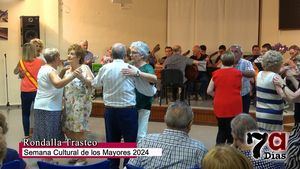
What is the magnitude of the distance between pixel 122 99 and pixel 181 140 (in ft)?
5.04

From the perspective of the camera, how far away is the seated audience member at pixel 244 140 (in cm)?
258

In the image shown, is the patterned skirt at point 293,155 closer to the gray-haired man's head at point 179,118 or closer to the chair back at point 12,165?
the gray-haired man's head at point 179,118

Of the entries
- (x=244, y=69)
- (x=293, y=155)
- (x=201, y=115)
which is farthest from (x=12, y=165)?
(x=201, y=115)

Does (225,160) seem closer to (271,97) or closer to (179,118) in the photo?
(179,118)

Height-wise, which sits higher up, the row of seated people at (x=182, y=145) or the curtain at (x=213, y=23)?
the curtain at (x=213, y=23)

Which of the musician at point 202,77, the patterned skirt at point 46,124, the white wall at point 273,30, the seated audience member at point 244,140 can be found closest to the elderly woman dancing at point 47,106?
the patterned skirt at point 46,124

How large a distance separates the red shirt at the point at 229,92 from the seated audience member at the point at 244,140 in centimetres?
184

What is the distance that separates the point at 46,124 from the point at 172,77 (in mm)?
4440

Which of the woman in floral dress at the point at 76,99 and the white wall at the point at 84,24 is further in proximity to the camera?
the white wall at the point at 84,24

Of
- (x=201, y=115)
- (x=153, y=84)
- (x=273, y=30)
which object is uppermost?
(x=273, y=30)

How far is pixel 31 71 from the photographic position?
5836 mm

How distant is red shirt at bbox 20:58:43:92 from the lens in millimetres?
5836

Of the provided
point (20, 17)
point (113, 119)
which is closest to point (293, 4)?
point (20, 17)

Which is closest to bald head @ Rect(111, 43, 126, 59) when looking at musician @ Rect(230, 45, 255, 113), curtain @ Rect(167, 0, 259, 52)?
musician @ Rect(230, 45, 255, 113)
